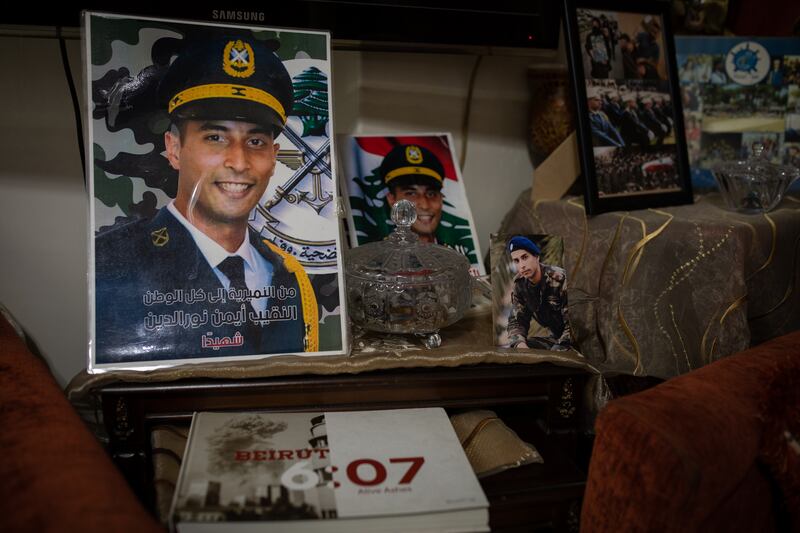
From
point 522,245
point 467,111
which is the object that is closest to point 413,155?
point 467,111

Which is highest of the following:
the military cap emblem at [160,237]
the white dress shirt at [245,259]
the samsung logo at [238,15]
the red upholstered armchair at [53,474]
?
the samsung logo at [238,15]

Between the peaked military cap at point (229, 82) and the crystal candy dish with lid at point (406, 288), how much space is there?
219 millimetres

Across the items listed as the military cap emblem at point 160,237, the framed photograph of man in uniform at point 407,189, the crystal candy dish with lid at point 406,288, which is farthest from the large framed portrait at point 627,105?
the military cap emblem at point 160,237

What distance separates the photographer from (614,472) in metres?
0.70

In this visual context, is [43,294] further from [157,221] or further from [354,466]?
[354,466]

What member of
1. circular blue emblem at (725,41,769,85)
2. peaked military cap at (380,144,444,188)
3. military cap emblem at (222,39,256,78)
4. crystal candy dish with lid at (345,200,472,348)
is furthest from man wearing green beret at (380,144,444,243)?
circular blue emblem at (725,41,769,85)

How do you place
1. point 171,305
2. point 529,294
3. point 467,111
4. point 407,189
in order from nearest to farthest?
1. point 171,305
2. point 529,294
3. point 407,189
4. point 467,111

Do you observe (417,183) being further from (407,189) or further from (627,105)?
(627,105)

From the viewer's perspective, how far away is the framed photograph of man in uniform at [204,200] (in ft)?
2.77

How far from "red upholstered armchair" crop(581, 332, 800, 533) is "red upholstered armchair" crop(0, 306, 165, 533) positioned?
1.44 feet

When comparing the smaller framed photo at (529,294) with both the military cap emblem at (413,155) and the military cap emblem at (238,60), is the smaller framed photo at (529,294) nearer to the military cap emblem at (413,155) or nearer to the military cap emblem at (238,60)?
the military cap emblem at (413,155)

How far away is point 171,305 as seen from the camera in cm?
85

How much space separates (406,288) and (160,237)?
1.03ft

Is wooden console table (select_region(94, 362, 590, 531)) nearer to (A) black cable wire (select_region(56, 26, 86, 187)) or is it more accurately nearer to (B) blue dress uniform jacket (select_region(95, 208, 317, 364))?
(B) blue dress uniform jacket (select_region(95, 208, 317, 364))
